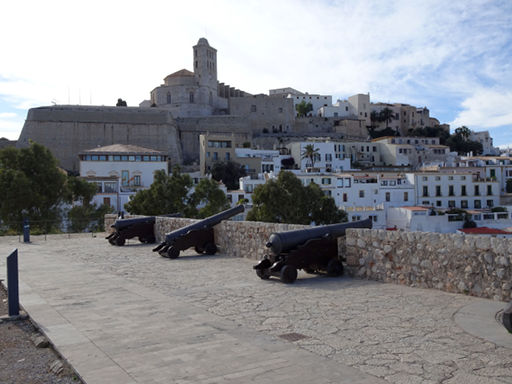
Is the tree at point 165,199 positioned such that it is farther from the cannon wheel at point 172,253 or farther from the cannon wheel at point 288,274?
the cannon wheel at point 288,274

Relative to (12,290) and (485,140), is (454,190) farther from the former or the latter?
(12,290)

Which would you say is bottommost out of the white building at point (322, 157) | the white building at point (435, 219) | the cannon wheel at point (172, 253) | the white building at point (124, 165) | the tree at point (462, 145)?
the white building at point (435, 219)

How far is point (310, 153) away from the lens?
6225 cm

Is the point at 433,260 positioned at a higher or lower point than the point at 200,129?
lower

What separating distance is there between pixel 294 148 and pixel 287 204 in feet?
110

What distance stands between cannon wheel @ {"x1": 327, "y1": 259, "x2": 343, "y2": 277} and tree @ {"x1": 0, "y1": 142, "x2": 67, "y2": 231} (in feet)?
70.0

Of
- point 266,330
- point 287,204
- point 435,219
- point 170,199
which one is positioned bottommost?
point 435,219

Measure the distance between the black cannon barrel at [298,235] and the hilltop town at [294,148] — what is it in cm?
2474

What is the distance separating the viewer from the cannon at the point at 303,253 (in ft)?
23.2

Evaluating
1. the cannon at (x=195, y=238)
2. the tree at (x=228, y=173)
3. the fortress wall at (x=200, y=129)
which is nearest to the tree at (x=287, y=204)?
the cannon at (x=195, y=238)

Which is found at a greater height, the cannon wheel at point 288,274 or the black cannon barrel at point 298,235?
the black cannon barrel at point 298,235

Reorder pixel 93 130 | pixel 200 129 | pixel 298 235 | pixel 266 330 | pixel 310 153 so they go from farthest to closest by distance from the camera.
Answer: pixel 200 129 → pixel 93 130 → pixel 310 153 → pixel 298 235 → pixel 266 330

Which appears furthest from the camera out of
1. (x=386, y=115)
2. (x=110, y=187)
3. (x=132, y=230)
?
(x=386, y=115)

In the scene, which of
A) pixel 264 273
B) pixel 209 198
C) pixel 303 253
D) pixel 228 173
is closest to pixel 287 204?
pixel 209 198
